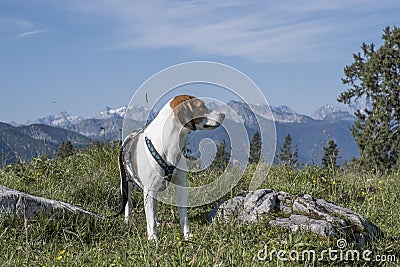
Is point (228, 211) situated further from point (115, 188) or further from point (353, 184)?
point (353, 184)

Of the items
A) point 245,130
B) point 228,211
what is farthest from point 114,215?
point 245,130

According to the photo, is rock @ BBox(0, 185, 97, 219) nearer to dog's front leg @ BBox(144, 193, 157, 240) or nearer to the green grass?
the green grass

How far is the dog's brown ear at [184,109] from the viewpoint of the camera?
5543mm

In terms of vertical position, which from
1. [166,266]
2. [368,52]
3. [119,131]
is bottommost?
[166,266]

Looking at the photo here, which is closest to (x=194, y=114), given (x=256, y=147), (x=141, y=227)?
(x=141, y=227)

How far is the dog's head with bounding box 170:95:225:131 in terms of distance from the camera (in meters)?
5.48

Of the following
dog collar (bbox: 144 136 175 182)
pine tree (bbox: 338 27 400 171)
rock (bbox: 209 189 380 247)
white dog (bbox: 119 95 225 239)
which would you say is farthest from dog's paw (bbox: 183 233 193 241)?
pine tree (bbox: 338 27 400 171)

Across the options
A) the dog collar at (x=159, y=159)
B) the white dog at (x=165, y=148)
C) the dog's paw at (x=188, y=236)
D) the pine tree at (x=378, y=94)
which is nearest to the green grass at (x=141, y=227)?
the dog's paw at (x=188, y=236)

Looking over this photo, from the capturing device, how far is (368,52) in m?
43.2

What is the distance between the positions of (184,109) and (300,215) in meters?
1.83

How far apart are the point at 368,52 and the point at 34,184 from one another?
130 feet

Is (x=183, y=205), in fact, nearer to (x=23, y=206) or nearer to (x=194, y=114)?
(x=194, y=114)

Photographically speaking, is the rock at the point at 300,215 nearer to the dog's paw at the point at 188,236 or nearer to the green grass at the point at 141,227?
the green grass at the point at 141,227

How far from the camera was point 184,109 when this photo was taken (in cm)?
555
